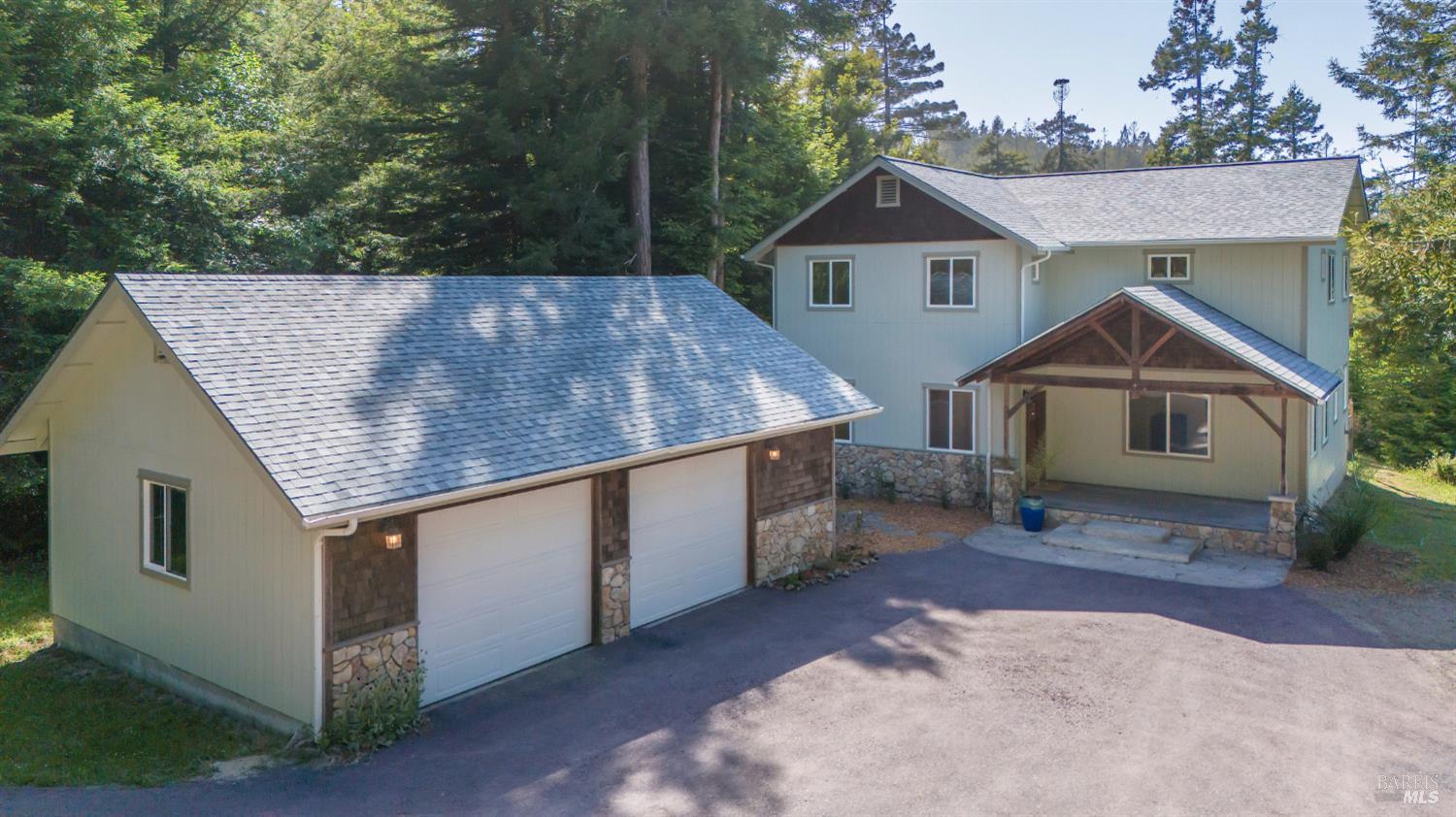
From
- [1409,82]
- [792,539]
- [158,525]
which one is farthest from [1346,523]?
[1409,82]

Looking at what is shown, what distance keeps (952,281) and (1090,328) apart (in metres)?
3.37

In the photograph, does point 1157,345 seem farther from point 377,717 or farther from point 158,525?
point 158,525

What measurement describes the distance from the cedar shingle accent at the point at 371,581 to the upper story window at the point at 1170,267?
14211mm

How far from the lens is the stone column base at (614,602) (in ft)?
37.4

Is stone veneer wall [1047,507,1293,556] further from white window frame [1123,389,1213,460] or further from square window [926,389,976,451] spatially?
square window [926,389,976,451]

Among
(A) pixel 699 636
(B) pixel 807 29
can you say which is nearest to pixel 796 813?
(A) pixel 699 636

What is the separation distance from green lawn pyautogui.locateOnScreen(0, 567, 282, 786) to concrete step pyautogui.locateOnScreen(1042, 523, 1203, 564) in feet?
38.7

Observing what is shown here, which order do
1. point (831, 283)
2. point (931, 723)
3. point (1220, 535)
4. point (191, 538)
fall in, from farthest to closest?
point (831, 283) < point (1220, 535) < point (191, 538) < point (931, 723)

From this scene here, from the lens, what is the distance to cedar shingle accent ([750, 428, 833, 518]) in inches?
539

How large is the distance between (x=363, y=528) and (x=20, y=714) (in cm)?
418

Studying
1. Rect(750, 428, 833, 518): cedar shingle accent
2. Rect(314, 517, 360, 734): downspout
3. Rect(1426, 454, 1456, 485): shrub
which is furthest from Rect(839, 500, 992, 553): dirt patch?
Rect(1426, 454, 1456, 485): shrub

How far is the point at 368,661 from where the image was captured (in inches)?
353

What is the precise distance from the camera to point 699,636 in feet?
38.6

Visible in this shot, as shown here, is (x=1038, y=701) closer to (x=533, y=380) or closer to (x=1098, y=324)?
(x=533, y=380)
